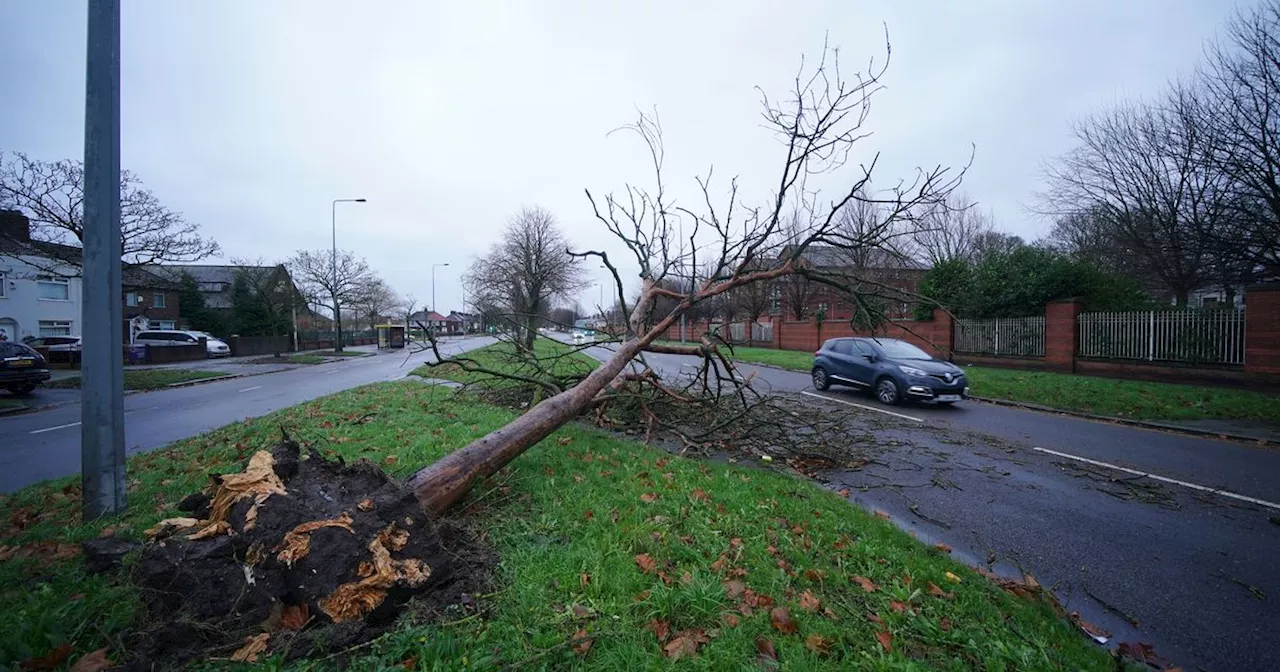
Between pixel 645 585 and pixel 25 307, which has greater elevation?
pixel 25 307

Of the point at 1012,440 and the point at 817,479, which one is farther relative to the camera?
the point at 1012,440

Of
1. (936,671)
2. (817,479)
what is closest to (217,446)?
(817,479)

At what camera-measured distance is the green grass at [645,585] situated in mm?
2303

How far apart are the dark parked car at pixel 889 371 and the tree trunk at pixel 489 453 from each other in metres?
7.52

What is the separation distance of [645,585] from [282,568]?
6.00ft

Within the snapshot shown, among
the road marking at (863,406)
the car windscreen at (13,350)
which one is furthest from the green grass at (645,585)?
the car windscreen at (13,350)

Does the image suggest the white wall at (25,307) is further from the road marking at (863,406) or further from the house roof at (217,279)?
the road marking at (863,406)

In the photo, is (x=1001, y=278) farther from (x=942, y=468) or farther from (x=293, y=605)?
(x=293, y=605)

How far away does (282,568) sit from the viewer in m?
2.53

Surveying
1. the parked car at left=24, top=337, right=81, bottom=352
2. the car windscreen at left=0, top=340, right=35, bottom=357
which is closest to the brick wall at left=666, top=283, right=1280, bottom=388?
the car windscreen at left=0, top=340, right=35, bottom=357

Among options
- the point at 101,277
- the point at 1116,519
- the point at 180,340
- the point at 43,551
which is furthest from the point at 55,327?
the point at 1116,519

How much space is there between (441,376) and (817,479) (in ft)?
39.8

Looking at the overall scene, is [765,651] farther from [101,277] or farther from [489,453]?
[101,277]

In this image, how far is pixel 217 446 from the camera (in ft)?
19.9
